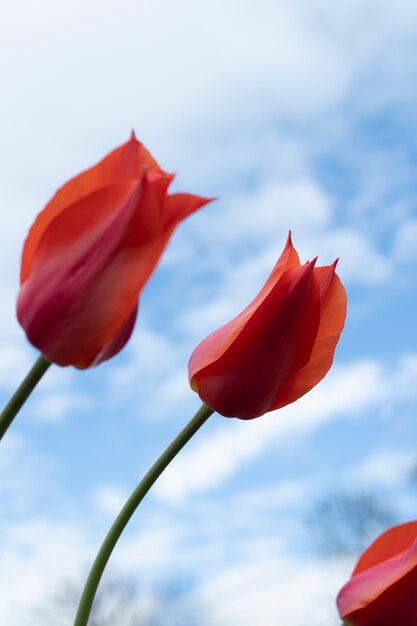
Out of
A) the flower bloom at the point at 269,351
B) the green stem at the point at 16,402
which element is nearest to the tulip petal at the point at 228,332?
the flower bloom at the point at 269,351

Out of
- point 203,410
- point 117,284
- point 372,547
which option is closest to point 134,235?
point 117,284

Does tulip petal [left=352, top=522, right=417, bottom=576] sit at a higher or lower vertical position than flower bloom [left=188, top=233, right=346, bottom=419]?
lower

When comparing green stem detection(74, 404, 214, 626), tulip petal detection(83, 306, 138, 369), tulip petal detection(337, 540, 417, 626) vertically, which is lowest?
tulip petal detection(337, 540, 417, 626)

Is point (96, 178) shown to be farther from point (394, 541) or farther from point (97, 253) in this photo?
point (394, 541)

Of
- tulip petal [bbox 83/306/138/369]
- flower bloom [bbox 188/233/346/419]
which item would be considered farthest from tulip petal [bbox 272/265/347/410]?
tulip petal [bbox 83/306/138/369]

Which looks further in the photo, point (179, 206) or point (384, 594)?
point (384, 594)

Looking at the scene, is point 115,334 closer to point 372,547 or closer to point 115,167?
point 115,167

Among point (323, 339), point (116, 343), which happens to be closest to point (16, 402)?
point (116, 343)

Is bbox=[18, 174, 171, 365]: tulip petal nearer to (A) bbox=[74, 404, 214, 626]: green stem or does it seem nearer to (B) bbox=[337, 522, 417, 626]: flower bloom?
(A) bbox=[74, 404, 214, 626]: green stem
